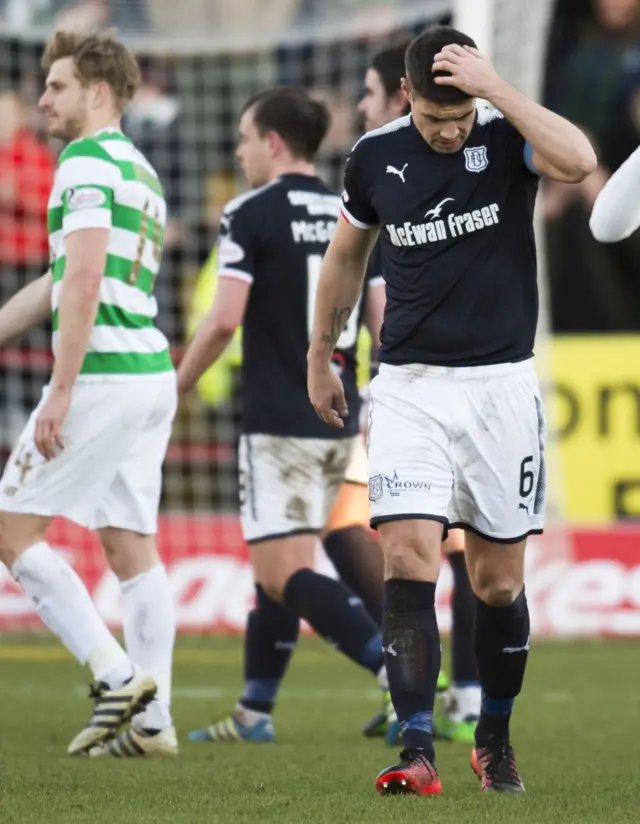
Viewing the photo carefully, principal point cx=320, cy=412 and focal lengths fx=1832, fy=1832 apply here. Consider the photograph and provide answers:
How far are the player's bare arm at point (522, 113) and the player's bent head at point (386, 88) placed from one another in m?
2.25

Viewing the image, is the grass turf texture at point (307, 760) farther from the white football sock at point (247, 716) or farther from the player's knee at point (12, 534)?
the player's knee at point (12, 534)

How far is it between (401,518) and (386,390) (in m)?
0.38

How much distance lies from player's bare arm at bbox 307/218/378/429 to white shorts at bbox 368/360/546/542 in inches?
12.0

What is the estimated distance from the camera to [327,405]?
17.2 feet

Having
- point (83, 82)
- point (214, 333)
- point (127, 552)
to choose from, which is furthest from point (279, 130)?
point (127, 552)

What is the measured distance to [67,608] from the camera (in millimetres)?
5855

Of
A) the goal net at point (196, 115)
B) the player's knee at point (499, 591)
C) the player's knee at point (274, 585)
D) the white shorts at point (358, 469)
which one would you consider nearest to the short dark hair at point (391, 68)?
the white shorts at point (358, 469)

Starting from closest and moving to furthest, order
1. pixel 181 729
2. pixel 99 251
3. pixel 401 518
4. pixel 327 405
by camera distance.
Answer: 1. pixel 401 518
2. pixel 327 405
3. pixel 99 251
4. pixel 181 729

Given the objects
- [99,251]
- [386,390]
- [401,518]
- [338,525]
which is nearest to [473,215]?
[386,390]

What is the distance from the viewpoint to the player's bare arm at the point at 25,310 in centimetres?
615

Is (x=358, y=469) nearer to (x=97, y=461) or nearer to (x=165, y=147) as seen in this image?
(x=97, y=461)

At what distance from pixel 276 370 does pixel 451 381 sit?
73.6 inches

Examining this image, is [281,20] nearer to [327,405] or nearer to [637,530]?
[637,530]

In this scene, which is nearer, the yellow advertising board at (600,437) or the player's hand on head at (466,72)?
the player's hand on head at (466,72)
